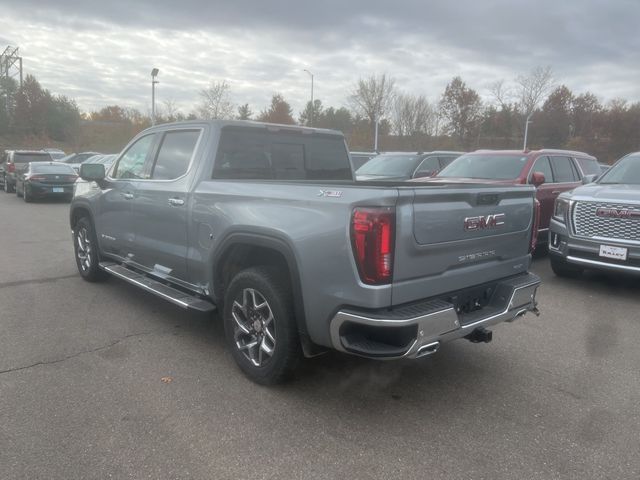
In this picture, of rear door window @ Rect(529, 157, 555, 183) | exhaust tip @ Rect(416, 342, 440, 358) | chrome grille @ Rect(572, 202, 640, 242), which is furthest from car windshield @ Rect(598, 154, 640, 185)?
exhaust tip @ Rect(416, 342, 440, 358)

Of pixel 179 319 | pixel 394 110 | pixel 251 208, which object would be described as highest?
pixel 394 110

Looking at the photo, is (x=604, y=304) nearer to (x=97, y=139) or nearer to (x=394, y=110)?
(x=394, y=110)

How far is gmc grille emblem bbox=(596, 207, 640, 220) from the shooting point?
599cm

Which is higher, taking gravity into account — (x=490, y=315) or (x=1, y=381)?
(x=490, y=315)

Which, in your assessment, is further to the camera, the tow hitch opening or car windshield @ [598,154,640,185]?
car windshield @ [598,154,640,185]

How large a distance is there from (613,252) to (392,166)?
718 centimetres

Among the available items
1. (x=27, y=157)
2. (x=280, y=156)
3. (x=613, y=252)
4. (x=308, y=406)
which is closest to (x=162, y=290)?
(x=280, y=156)

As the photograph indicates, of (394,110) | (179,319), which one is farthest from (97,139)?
(179,319)

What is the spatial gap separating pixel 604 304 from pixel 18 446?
593cm

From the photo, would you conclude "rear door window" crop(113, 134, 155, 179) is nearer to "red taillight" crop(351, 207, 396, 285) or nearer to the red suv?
"red taillight" crop(351, 207, 396, 285)

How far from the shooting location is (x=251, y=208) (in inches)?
145

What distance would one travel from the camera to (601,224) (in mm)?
6340

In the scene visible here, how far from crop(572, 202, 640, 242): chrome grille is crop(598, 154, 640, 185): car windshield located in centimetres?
107

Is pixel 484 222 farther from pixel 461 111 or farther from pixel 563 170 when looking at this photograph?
pixel 461 111
